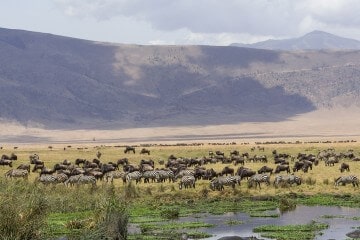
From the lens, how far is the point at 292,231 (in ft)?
86.6

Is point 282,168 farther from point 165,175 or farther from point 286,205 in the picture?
point 286,205

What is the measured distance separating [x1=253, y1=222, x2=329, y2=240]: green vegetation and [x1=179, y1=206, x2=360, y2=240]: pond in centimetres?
32

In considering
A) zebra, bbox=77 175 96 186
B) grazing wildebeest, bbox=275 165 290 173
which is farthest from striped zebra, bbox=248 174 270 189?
zebra, bbox=77 175 96 186

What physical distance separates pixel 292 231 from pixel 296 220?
3.48 meters

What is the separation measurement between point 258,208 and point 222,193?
6.14 meters

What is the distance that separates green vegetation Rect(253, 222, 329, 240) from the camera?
25.1 m

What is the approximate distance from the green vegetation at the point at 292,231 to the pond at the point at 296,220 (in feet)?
1.06

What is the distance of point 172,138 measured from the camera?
149500 mm

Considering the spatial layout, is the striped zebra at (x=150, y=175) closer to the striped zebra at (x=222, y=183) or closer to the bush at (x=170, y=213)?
the striped zebra at (x=222, y=183)

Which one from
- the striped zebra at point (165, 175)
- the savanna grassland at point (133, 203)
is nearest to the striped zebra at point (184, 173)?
the striped zebra at point (165, 175)

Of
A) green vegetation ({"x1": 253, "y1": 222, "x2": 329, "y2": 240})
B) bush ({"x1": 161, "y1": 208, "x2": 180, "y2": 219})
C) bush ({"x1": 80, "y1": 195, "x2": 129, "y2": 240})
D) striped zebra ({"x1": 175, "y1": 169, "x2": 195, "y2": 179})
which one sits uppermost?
striped zebra ({"x1": 175, "y1": 169, "x2": 195, "y2": 179})

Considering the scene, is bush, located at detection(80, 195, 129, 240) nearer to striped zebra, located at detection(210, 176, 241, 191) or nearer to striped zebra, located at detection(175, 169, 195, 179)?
striped zebra, located at detection(210, 176, 241, 191)

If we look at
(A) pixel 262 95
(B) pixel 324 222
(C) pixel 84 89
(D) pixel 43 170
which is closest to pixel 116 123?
(C) pixel 84 89

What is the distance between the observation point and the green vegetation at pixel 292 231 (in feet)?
82.3
